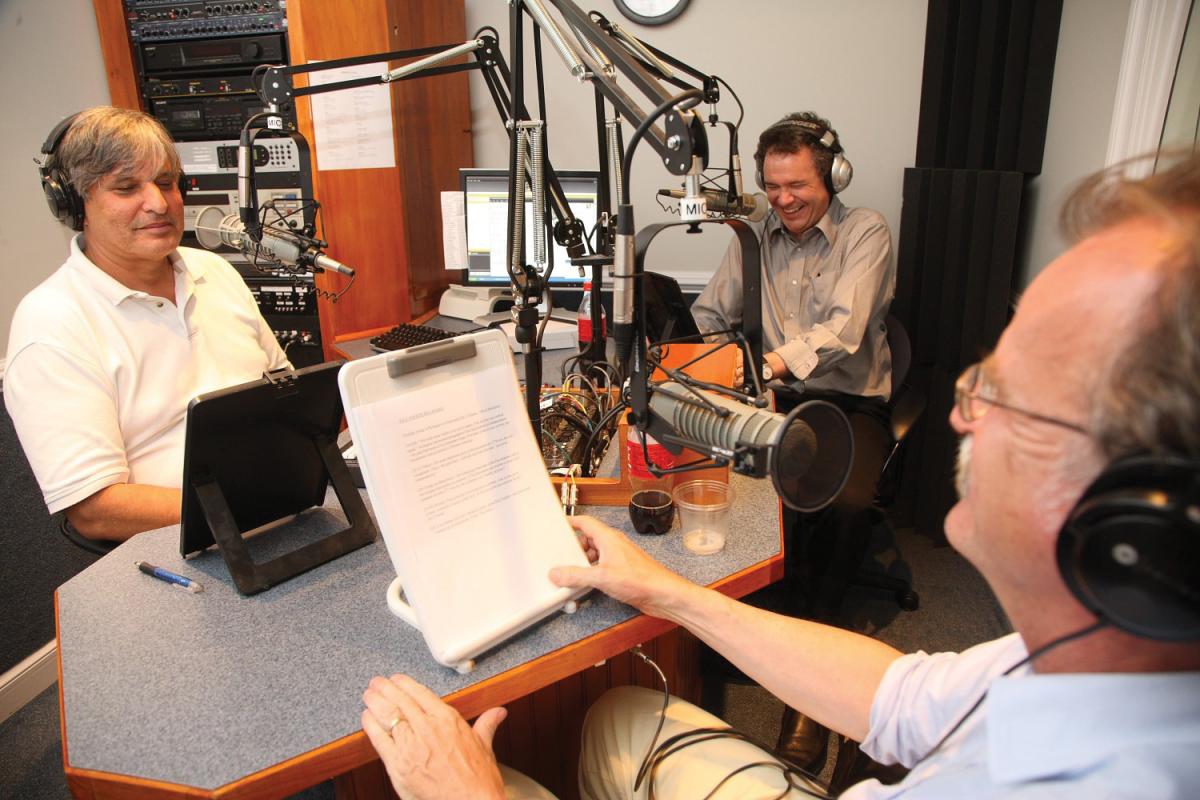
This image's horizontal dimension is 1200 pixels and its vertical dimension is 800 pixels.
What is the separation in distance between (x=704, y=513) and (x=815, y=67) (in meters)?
2.25

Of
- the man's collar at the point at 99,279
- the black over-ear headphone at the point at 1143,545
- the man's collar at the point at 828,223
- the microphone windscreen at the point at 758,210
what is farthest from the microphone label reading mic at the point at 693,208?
the man's collar at the point at 828,223

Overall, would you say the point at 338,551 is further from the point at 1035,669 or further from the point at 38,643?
the point at 38,643

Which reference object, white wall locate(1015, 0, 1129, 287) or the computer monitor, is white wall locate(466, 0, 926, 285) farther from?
white wall locate(1015, 0, 1129, 287)

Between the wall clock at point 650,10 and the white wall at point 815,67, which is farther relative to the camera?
the wall clock at point 650,10

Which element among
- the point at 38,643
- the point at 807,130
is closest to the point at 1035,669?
the point at 807,130

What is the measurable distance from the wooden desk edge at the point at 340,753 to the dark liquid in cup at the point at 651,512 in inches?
8.0

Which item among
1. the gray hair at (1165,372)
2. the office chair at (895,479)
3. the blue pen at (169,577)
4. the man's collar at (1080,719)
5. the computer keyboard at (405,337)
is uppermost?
the gray hair at (1165,372)

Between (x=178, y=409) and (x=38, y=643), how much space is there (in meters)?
1.03

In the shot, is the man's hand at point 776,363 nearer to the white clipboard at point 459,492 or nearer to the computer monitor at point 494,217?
the computer monitor at point 494,217

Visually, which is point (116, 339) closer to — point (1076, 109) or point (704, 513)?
point (704, 513)

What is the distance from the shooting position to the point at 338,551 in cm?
120

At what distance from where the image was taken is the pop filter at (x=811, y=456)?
0.70 m

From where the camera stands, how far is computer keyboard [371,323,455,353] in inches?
92.0

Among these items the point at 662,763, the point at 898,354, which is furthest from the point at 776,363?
the point at 662,763
